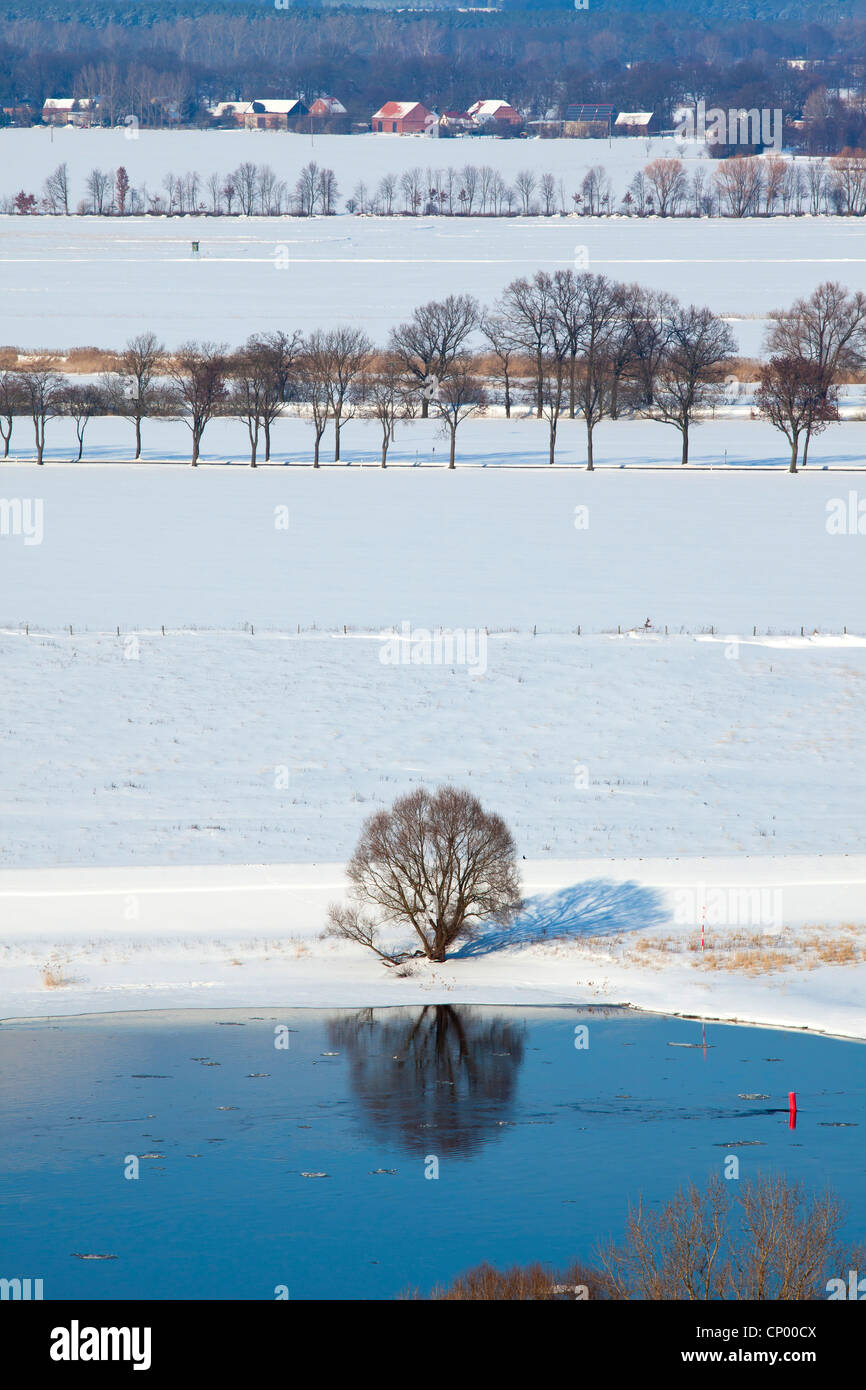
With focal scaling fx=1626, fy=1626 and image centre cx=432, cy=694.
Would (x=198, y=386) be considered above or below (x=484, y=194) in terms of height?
below

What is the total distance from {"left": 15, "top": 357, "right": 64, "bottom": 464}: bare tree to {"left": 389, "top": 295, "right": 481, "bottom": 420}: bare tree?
66.8 ft

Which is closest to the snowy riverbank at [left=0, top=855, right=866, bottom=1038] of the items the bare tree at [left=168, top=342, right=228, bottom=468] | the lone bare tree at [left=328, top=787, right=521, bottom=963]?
the lone bare tree at [left=328, top=787, right=521, bottom=963]

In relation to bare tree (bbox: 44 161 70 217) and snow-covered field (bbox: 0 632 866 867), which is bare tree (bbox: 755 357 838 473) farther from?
bare tree (bbox: 44 161 70 217)

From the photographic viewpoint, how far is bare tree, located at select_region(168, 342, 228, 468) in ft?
277

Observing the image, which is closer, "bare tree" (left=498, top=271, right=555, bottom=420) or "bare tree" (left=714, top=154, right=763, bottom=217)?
"bare tree" (left=498, top=271, right=555, bottom=420)

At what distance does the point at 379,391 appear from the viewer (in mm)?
91375

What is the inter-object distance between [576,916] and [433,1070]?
6.89 meters

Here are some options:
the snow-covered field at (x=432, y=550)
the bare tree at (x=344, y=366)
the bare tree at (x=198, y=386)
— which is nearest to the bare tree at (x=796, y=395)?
the snow-covered field at (x=432, y=550)

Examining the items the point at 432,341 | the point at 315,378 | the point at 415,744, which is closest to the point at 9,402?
the point at 315,378

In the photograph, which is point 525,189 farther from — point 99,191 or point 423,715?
point 423,715

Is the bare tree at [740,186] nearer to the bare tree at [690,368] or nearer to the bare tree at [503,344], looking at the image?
the bare tree at [503,344]

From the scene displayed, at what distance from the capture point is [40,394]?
8844cm

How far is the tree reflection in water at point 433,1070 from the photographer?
24.8 m

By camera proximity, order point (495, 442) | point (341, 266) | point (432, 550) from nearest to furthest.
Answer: point (432, 550) → point (495, 442) → point (341, 266)
